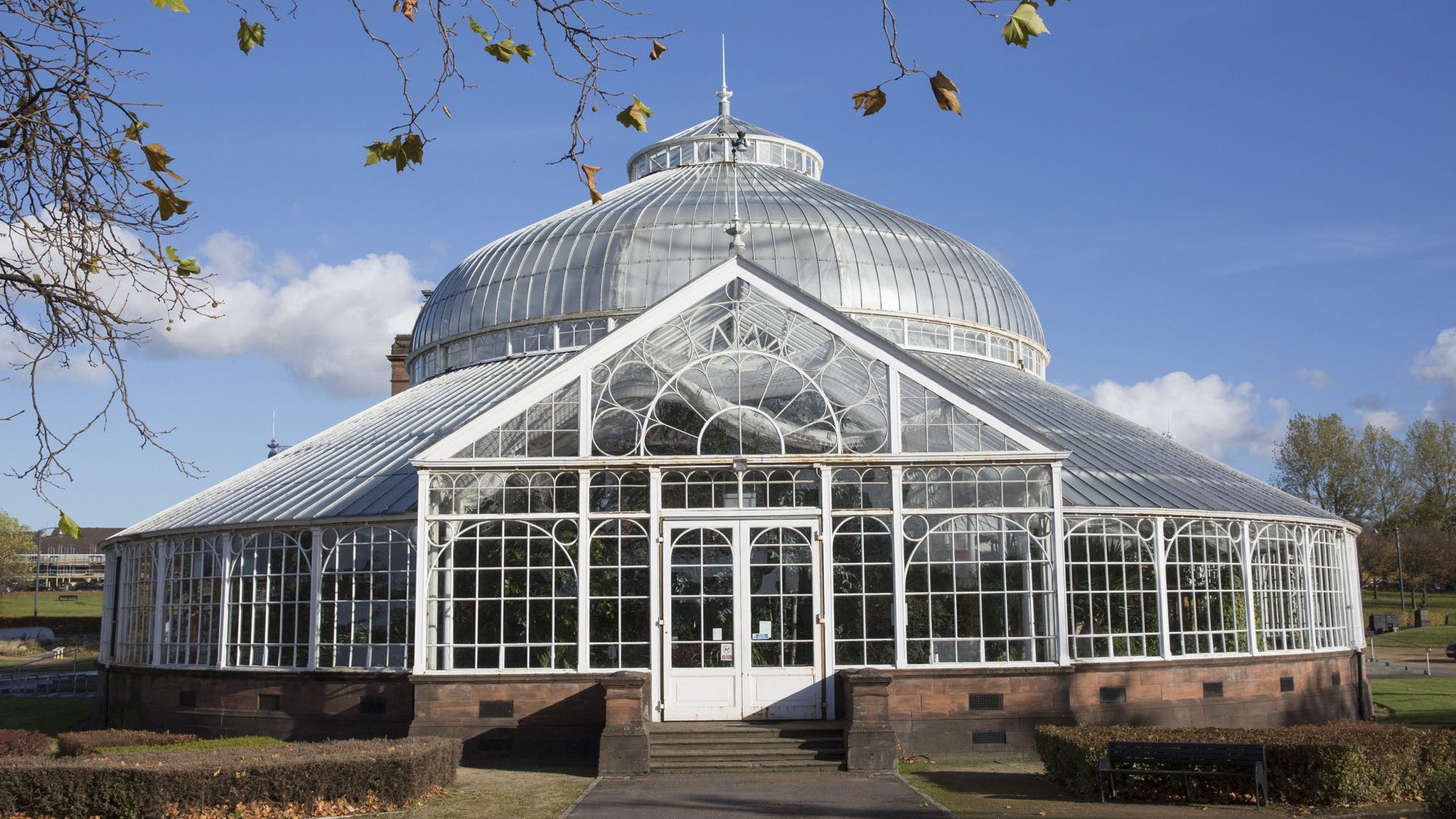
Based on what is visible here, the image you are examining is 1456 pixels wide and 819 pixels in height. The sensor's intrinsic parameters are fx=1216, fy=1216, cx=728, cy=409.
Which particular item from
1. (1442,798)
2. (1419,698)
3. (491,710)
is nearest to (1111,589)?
(1442,798)

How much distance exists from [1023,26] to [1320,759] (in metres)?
10.4

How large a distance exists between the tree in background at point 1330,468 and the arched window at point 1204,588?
196ft

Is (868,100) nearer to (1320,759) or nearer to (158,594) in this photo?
(1320,759)

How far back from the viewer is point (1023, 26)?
19.5ft

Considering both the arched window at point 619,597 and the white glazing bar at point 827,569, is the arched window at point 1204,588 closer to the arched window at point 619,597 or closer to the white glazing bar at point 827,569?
the white glazing bar at point 827,569

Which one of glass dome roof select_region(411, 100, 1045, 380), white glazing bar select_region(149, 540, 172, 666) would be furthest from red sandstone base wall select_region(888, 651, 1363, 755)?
white glazing bar select_region(149, 540, 172, 666)

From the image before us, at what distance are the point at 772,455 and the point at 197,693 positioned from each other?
10.4 meters

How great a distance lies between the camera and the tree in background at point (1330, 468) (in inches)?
2911

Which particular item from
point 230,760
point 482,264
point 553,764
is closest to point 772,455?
point 553,764

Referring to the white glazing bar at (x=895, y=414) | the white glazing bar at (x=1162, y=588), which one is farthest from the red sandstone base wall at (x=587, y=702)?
the white glazing bar at (x=895, y=414)

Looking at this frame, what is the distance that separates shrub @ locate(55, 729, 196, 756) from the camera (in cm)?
1650

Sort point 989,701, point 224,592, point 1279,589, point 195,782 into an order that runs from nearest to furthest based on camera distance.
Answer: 1. point 195,782
2. point 989,701
3. point 224,592
4. point 1279,589

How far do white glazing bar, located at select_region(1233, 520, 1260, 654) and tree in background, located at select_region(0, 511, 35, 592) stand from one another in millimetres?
80964

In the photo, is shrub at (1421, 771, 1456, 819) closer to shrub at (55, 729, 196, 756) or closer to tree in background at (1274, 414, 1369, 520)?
shrub at (55, 729, 196, 756)
